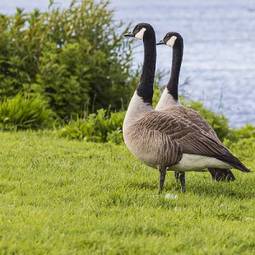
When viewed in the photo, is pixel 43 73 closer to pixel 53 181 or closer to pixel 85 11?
pixel 85 11

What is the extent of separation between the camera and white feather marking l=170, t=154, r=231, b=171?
862 cm

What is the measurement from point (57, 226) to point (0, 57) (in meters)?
9.44

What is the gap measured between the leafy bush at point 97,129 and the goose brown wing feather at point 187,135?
166 inches

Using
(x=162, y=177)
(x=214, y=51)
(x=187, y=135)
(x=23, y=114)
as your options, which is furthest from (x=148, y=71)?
(x=214, y=51)

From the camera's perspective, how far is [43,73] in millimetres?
15711

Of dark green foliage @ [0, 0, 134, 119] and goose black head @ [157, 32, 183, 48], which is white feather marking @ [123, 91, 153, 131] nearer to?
goose black head @ [157, 32, 183, 48]

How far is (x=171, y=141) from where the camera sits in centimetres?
876

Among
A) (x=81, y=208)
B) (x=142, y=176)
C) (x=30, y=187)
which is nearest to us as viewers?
(x=81, y=208)

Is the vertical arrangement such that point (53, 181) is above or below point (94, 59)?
below

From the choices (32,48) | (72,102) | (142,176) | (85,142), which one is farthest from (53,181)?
(32,48)

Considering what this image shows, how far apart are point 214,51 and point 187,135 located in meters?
25.6

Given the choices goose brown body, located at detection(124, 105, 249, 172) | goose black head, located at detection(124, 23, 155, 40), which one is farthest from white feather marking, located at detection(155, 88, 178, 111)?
goose brown body, located at detection(124, 105, 249, 172)

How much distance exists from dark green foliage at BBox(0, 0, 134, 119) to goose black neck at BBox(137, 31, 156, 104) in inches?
232

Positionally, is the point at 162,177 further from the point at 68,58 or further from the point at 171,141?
the point at 68,58
